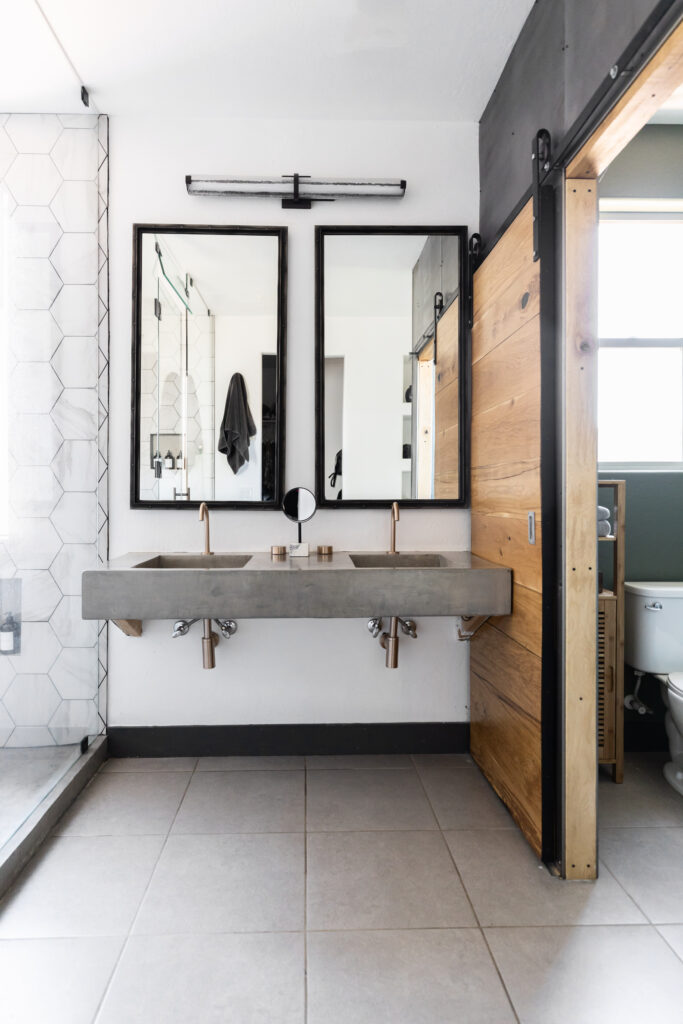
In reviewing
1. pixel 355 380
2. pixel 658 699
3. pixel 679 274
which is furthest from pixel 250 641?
pixel 679 274

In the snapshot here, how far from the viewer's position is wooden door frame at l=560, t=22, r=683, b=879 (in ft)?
5.69

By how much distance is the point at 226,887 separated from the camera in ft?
5.73

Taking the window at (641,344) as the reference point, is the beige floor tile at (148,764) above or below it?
below

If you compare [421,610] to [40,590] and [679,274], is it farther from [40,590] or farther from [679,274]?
[679,274]

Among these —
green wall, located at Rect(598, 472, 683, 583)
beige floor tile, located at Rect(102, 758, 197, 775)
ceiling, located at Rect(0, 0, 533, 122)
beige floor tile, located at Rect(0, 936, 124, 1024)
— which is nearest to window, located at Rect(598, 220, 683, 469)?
green wall, located at Rect(598, 472, 683, 583)

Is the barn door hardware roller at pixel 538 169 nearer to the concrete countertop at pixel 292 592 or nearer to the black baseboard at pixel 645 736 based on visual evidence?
the concrete countertop at pixel 292 592

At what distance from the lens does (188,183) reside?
2523mm

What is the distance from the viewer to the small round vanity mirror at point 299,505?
8.10 ft

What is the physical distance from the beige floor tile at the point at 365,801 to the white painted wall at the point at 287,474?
260 mm

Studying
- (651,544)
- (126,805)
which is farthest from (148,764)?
→ (651,544)

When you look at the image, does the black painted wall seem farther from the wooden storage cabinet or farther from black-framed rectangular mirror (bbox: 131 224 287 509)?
the wooden storage cabinet

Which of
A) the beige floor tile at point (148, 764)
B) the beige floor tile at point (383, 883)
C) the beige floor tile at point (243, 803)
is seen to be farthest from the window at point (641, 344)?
the beige floor tile at point (148, 764)

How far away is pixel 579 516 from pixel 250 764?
1616 mm

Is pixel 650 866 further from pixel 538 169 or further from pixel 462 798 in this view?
pixel 538 169
